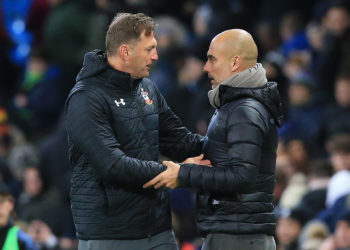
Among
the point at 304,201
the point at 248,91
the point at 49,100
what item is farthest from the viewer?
the point at 49,100

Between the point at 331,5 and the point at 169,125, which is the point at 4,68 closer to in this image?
the point at 331,5

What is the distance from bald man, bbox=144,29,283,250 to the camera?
534cm

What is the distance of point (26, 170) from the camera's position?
10.9 metres

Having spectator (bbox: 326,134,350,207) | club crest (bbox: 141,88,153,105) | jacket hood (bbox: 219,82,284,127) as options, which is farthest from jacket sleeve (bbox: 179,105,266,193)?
spectator (bbox: 326,134,350,207)

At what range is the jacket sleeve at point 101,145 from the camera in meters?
5.46

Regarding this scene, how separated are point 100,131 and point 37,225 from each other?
4.30 metres

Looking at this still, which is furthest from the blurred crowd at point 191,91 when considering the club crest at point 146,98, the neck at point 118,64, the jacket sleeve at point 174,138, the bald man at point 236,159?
the neck at point 118,64

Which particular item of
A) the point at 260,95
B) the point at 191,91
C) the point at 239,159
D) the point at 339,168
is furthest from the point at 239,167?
the point at 191,91

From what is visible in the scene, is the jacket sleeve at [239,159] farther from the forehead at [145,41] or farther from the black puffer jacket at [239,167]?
the forehead at [145,41]

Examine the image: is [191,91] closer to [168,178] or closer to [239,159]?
[168,178]

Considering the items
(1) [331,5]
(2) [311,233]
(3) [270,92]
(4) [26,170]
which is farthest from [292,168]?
(3) [270,92]

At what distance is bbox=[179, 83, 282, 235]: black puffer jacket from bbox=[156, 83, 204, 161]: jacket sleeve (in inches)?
18.0

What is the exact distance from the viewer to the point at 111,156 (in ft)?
17.9

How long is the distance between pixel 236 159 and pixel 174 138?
92 centimetres
